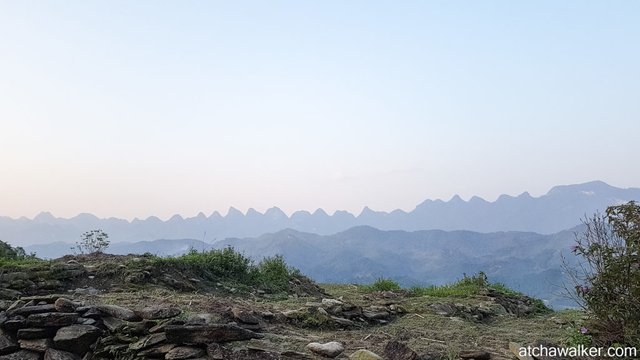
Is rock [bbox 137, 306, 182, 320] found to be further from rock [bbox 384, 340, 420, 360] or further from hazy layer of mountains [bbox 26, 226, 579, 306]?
hazy layer of mountains [bbox 26, 226, 579, 306]

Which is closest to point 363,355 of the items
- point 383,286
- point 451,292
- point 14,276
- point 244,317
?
point 244,317

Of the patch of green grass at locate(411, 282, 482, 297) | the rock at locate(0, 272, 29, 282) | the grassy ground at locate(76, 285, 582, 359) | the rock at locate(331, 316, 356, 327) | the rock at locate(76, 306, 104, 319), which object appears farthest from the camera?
the patch of green grass at locate(411, 282, 482, 297)

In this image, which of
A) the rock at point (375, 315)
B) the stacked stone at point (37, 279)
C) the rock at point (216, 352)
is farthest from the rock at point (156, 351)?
the stacked stone at point (37, 279)

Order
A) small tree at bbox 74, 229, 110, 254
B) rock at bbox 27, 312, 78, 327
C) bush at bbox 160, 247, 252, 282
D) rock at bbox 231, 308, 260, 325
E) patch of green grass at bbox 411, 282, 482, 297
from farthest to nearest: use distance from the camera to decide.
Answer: small tree at bbox 74, 229, 110, 254
patch of green grass at bbox 411, 282, 482, 297
bush at bbox 160, 247, 252, 282
rock at bbox 231, 308, 260, 325
rock at bbox 27, 312, 78, 327

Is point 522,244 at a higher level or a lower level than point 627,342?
lower

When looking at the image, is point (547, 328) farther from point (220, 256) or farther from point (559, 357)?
point (220, 256)

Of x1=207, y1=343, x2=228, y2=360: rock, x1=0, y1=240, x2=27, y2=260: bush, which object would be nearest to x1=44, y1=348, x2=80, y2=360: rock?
x1=207, y1=343, x2=228, y2=360: rock

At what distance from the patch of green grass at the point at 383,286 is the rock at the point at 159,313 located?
668 cm

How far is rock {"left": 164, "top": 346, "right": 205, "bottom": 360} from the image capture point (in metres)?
5.10

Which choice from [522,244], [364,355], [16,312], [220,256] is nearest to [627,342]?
[364,355]

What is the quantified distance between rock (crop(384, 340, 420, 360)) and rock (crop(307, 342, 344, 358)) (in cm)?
52

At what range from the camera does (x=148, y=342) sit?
5340 mm

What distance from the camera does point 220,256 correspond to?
1084 cm

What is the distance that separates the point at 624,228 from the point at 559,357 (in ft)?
5.10
